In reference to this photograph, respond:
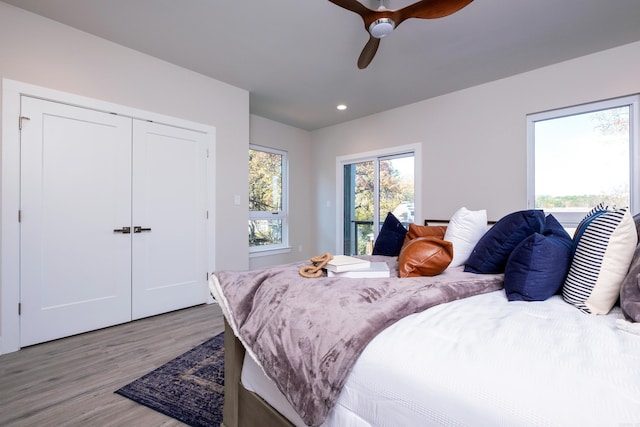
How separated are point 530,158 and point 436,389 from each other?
3.32 metres

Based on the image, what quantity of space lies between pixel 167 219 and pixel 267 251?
187 cm

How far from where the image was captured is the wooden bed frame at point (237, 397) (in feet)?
3.99

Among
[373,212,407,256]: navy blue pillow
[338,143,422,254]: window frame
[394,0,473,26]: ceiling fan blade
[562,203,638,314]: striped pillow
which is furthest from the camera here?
[338,143,422,254]: window frame

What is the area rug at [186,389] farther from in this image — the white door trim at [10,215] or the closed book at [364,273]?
the white door trim at [10,215]

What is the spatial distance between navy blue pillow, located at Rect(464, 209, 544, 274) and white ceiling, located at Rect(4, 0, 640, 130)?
162 centimetres

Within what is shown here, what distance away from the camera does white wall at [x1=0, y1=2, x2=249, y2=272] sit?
2.26 m

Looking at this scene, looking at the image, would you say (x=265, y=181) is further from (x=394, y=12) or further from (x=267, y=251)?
(x=394, y=12)

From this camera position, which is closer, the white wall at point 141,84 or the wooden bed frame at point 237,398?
the wooden bed frame at point 237,398

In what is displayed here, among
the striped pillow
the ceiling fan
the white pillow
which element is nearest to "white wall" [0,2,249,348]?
the ceiling fan

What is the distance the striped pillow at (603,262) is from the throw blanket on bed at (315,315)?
0.36m

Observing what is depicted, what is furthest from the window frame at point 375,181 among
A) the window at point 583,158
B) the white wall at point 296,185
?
the window at point 583,158

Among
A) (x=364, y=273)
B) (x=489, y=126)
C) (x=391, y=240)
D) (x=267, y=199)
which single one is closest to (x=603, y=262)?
(x=364, y=273)

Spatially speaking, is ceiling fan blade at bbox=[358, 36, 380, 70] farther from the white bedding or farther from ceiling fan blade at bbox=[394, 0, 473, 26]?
the white bedding

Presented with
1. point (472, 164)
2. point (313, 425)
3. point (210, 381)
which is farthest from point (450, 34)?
point (210, 381)
